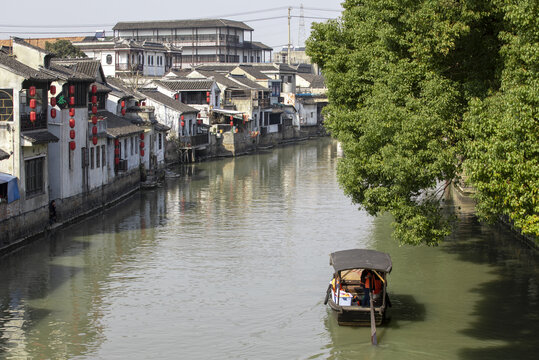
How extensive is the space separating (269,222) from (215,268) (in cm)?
1124

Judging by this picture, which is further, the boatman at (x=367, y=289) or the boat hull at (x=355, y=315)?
the boatman at (x=367, y=289)

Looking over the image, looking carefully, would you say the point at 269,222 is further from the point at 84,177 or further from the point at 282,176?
the point at 282,176

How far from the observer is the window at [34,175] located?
Result: 117 feet

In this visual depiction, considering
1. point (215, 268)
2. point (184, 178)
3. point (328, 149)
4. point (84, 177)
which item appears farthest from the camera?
point (328, 149)

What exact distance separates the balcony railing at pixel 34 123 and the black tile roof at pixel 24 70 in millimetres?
1894

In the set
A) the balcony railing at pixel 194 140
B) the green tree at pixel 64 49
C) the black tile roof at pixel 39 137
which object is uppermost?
the green tree at pixel 64 49

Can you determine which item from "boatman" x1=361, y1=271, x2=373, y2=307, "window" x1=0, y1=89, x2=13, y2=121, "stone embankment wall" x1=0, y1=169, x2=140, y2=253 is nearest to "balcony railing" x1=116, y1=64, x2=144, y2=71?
"stone embankment wall" x1=0, y1=169, x2=140, y2=253

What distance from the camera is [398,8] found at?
78.7ft

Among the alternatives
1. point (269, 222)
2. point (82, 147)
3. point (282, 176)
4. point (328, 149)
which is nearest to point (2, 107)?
point (82, 147)

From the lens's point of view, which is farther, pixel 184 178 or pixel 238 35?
pixel 238 35

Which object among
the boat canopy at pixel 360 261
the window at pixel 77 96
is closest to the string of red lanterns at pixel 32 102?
the window at pixel 77 96

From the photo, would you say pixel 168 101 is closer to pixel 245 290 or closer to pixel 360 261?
pixel 245 290

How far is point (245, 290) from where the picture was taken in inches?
1150

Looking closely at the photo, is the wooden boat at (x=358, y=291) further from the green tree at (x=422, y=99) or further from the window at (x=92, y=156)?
the window at (x=92, y=156)
